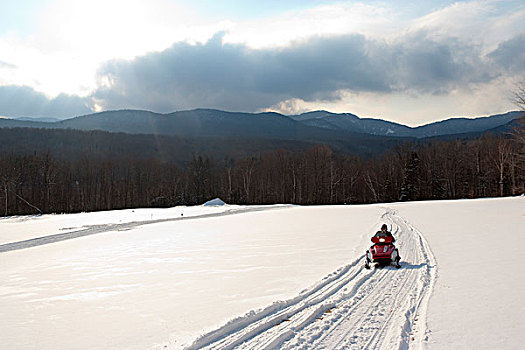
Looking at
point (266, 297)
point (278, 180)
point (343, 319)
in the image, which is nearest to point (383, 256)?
point (266, 297)

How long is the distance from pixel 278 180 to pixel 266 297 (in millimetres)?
71398

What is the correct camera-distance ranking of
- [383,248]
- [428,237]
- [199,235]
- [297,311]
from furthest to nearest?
[199,235] < [428,237] < [383,248] < [297,311]

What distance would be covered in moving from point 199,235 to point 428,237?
1134cm

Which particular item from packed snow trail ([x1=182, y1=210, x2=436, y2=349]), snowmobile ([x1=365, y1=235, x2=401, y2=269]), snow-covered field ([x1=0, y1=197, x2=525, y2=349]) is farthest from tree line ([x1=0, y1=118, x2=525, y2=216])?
packed snow trail ([x1=182, y1=210, x2=436, y2=349])

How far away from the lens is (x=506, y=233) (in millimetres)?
18000

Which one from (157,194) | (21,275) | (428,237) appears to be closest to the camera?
(21,275)

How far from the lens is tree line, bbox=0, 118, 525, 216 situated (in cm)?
6488

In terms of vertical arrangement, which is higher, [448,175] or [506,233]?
[448,175]

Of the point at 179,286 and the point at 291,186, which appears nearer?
the point at 179,286

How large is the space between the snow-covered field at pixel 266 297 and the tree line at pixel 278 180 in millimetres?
51659

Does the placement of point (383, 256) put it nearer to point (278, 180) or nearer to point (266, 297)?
point (266, 297)

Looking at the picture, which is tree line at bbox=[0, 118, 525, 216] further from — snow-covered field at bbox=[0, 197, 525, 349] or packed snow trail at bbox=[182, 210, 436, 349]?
packed snow trail at bbox=[182, 210, 436, 349]

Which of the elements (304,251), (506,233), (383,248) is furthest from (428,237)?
(383,248)

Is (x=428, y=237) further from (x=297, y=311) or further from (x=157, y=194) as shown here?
(x=157, y=194)
